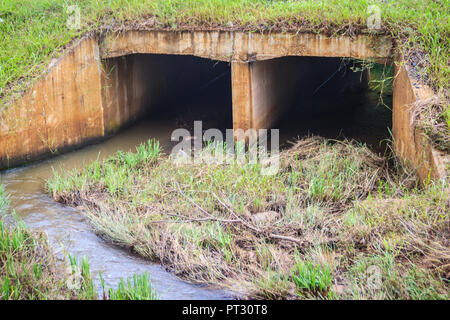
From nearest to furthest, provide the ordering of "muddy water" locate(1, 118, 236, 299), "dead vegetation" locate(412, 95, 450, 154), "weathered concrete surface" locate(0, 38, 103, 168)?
"muddy water" locate(1, 118, 236, 299), "dead vegetation" locate(412, 95, 450, 154), "weathered concrete surface" locate(0, 38, 103, 168)

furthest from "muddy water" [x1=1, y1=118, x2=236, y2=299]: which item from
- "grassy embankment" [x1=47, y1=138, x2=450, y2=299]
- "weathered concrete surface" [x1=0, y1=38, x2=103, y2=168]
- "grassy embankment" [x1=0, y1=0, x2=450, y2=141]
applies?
"grassy embankment" [x1=0, y1=0, x2=450, y2=141]

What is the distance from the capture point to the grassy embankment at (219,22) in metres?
7.82

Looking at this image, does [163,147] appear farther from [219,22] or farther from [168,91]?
[168,91]

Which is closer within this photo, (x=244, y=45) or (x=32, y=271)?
(x=32, y=271)

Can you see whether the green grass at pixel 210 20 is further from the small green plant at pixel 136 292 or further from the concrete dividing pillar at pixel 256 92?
the small green plant at pixel 136 292

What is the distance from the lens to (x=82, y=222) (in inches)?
275

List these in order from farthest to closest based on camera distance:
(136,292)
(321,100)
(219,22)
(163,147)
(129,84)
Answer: (321,100) < (129,84) < (163,147) < (219,22) < (136,292)

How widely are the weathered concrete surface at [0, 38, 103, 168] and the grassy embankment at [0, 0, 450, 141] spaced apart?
213 millimetres

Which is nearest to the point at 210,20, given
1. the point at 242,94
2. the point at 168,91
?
the point at 242,94

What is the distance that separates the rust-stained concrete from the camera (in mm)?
8430

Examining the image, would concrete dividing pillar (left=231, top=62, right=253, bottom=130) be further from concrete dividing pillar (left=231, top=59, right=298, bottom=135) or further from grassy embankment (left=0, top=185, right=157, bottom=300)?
grassy embankment (left=0, top=185, right=157, bottom=300)

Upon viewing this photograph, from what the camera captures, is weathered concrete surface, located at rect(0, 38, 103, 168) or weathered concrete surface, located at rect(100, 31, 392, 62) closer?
weathered concrete surface, located at rect(100, 31, 392, 62)

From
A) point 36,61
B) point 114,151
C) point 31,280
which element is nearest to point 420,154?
point 31,280

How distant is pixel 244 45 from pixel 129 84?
2773mm
